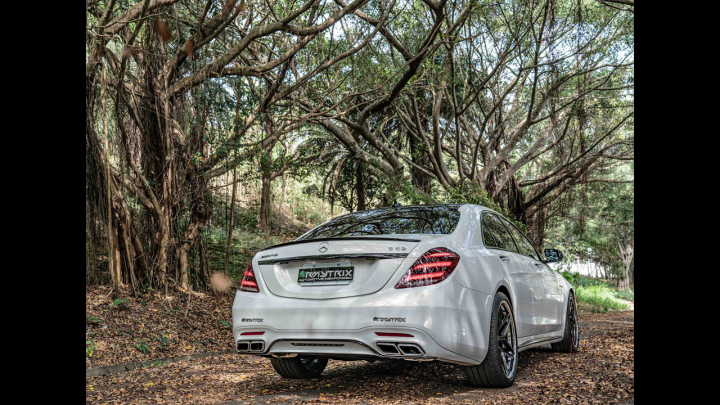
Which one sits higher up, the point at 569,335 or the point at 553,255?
the point at 553,255

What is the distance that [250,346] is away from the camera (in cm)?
418

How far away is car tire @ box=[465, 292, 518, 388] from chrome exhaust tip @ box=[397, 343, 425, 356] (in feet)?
2.42

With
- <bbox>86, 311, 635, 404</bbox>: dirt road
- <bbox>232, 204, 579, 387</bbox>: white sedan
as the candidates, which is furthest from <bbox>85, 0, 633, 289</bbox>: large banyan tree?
<bbox>232, 204, 579, 387</bbox>: white sedan

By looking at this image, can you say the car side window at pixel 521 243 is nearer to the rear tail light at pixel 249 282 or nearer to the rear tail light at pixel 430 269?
the rear tail light at pixel 430 269

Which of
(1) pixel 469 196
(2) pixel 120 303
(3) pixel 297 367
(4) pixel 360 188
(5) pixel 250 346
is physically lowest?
(3) pixel 297 367

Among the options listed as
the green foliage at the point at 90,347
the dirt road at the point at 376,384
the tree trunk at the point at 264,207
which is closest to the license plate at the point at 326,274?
the dirt road at the point at 376,384

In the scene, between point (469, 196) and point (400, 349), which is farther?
point (469, 196)

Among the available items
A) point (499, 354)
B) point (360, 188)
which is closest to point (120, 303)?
point (499, 354)

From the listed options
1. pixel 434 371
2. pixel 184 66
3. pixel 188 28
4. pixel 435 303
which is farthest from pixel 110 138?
pixel 435 303

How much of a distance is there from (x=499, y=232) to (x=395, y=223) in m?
1.24

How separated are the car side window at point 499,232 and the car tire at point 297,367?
200 cm

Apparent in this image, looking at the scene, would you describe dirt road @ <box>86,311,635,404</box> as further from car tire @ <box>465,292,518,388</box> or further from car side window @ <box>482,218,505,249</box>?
car side window @ <box>482,218,505,249</box>

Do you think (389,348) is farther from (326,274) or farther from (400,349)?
(326,274)
